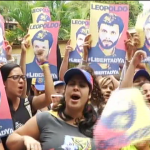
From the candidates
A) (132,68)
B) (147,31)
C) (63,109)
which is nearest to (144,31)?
(147,31)

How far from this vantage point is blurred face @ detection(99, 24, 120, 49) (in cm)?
418

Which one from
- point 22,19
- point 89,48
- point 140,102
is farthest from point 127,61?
point 22,19

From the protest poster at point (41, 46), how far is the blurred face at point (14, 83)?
0.80 m

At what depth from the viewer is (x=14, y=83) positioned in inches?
139

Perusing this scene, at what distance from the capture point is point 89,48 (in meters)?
4.14

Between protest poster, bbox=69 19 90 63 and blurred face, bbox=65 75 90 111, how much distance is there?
2007 mm

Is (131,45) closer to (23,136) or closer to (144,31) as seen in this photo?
(144,31)

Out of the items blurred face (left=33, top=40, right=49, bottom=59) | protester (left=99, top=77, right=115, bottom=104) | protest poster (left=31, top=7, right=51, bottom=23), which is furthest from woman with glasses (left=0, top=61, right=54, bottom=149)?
protest poster (left=31, top=7, right=51, bottom=23)

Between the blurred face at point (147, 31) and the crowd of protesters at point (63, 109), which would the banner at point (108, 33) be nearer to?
the blurred face at point (147, 31)

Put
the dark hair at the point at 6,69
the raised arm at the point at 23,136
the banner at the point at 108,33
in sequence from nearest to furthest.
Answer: the raised arm at the point at 23,136 < the dark hair at the point at 6,69 < the banner at the point at 108,33

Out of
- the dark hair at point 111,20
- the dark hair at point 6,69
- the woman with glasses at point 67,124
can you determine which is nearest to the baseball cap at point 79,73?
the woman with glasses at point 67,124

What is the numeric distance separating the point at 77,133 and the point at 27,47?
187 cm

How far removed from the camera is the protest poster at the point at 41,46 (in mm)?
4391

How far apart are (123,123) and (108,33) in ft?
7.00
